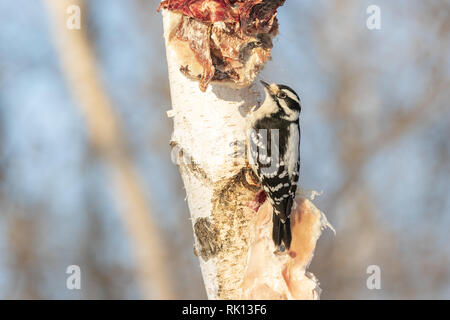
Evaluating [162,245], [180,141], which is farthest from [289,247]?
[162,245]

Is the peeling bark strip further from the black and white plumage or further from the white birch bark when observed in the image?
the black and white plumage

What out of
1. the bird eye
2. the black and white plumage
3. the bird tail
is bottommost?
the bird tail

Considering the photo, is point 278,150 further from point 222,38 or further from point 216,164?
point 222,38

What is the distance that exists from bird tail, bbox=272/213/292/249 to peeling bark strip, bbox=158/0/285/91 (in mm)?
369

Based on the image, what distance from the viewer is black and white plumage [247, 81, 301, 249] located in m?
1.46

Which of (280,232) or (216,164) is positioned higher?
(216,164)

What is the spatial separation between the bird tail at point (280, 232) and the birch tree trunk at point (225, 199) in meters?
0.02

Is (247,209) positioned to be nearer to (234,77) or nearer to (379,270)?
(234,77)

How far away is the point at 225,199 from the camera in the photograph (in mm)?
1463

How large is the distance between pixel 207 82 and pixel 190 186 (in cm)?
29

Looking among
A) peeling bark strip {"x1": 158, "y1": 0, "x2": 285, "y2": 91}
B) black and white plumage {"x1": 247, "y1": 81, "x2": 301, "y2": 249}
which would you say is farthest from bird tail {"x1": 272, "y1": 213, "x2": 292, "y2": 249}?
peeling bark strip {"x1": 158, "y1": 0, "x2": 285, "y2": 91}

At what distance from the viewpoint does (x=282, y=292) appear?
143cm

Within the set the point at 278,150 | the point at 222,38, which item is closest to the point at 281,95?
the point at 278,150

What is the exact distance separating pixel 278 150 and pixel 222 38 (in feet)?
1.25
